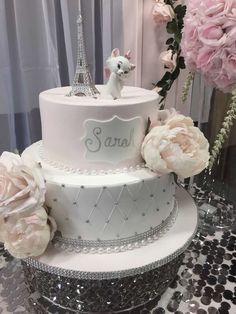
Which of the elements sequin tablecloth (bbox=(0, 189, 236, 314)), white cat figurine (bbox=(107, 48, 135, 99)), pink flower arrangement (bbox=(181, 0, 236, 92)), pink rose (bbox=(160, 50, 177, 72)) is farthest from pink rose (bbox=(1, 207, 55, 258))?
pink rose (bbox=(160, 50, 177, 72))

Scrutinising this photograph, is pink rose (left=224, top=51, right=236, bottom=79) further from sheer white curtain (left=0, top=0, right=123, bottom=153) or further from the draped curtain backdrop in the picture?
sheer white curtain (left=0, top=0, right=123, bottom=153)

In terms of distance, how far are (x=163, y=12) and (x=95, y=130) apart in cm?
64

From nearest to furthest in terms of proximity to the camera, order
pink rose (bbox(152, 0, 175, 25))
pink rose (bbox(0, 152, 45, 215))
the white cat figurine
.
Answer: pink rose (bbox(0, 152, 45, 215)) → the white cat figurine → pink rose (bbox(152, 0, 175, 25))

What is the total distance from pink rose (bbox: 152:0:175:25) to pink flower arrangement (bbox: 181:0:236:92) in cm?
29

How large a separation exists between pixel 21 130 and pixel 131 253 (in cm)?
82

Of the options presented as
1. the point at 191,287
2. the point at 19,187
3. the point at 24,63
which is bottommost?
the point at 191,287

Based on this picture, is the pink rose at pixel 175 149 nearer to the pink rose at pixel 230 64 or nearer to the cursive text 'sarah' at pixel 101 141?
the cursive text 'sarah' at pixel 101 141

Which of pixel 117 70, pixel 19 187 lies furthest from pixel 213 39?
pixel 19 187

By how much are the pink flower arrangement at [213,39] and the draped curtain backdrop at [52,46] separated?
1.36ft

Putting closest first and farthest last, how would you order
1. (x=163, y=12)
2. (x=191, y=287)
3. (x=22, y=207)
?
(x=22, y=207) → (x=191, y=287) → (x=163, y=12)

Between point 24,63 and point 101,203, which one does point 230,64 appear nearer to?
point 101,203

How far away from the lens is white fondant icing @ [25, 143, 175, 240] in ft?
2.39

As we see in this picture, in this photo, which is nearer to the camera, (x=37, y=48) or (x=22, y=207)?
(x=22, y=207)

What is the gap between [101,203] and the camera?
0.74 m
